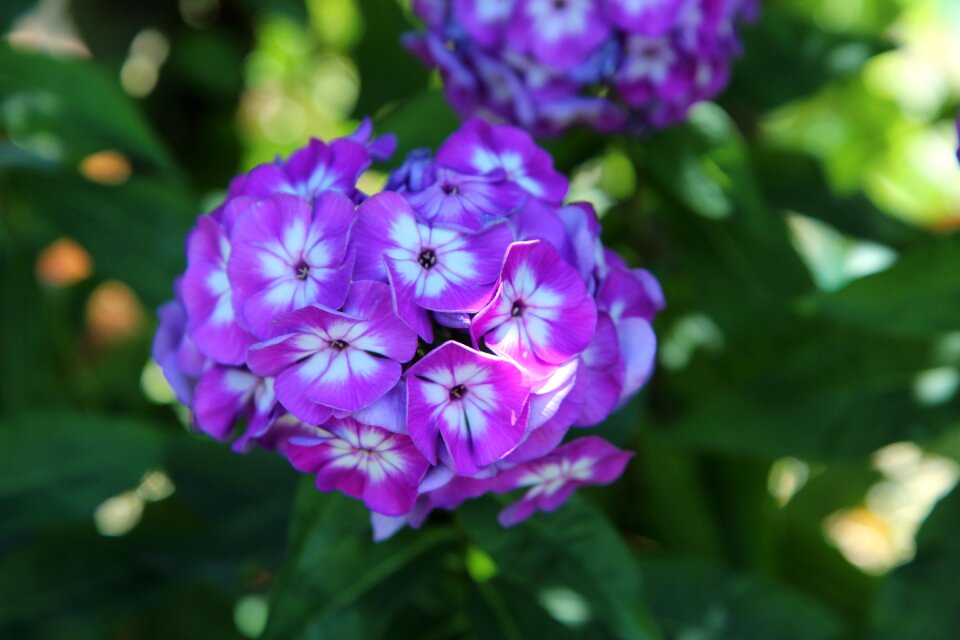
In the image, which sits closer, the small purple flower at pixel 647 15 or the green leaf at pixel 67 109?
the small purple flower at pixel 647 15

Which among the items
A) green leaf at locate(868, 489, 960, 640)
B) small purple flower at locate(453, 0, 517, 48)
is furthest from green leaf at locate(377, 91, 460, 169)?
green leaf at locate(868, 489, 960, 640)

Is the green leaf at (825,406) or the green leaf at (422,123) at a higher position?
the green leaf at (422,123)

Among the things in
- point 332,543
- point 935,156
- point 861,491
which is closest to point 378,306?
point 332,543

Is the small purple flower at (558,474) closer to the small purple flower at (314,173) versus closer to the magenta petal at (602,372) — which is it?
the magenta petal at (602,372)

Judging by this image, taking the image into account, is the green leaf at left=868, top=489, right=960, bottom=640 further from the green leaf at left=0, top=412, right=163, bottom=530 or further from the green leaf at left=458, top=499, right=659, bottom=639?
the green leaf at left=0, top=412, right=163, bottom=530

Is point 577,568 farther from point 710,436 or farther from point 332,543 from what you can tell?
point 710,436

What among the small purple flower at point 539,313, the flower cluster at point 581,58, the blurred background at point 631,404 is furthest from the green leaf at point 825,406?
the small purple flower at point 539,313
